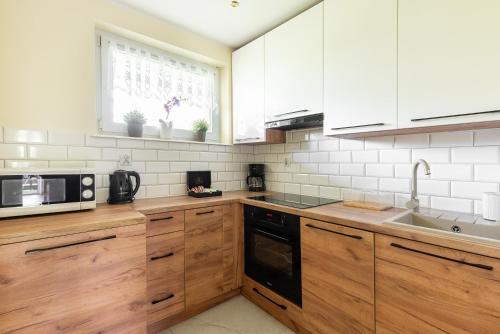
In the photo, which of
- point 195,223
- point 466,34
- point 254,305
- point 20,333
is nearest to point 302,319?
point 254,305

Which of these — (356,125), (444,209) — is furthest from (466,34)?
(444,209)

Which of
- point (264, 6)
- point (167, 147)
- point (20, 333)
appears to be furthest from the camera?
point (167, 147)

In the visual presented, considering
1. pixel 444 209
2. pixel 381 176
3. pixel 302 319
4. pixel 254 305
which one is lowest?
pixel 254 305

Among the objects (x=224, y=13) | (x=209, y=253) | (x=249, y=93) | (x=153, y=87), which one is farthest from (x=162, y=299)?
(x=224, y=13)

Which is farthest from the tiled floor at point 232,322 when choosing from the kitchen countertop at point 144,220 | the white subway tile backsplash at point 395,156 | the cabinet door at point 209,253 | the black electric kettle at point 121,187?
the white subway tile backsplash at point 395,156

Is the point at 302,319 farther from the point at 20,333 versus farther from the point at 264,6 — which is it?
the point at 264,6

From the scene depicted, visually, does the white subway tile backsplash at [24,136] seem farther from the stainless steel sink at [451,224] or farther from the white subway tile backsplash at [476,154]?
the white subway tile backsplash at [476,154]

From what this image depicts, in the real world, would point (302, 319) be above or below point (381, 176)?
below

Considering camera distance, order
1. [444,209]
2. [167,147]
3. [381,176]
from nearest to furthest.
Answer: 1. [444,209]
2. [381,176]
3. [167,147]

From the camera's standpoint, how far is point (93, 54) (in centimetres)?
184

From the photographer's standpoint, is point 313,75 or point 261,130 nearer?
point 313,75

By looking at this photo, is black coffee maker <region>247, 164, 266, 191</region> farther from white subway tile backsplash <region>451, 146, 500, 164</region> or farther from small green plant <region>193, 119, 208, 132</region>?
white subway tile backsplash <region>451, 146, 500, 164</region>

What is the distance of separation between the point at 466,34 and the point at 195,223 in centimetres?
189

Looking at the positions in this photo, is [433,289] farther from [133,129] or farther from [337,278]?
[133,129]
